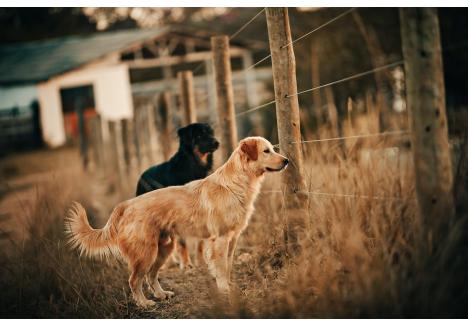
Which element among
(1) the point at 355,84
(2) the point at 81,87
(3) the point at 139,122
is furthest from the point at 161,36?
(3) the point at 139,122

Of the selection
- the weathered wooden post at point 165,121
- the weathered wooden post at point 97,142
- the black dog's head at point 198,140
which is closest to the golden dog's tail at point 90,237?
the black dog's head at point 198,140

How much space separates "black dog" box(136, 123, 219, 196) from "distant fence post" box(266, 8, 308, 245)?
1.33 meters

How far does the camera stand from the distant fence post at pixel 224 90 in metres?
4.59

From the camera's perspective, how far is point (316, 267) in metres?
2.87

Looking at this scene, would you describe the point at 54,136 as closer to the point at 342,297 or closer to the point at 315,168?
the point at 315,168

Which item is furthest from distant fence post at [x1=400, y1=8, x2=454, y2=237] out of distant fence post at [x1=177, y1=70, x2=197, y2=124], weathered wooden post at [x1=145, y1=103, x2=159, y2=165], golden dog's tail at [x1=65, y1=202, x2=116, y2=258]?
weathered wooden post at [x1=145, y1=103, x2=159, y2=165]

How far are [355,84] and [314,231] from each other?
964cm

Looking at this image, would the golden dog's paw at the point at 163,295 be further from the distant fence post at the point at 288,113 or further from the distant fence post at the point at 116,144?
the distant fence post at the point at 116,144

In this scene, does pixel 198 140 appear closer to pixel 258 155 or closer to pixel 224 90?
pixel 224 90

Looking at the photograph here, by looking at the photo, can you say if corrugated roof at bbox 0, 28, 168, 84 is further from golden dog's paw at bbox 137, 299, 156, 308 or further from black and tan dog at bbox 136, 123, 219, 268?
golden dog's paw at bbox 137, 299, 156, 308

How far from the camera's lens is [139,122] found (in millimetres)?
8734

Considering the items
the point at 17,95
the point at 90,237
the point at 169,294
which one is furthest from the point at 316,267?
the point at 17,95

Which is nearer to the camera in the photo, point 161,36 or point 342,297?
point 342,297

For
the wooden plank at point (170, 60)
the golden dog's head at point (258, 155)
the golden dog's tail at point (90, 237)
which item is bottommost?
the golden dog's tail at point (90, 237)
